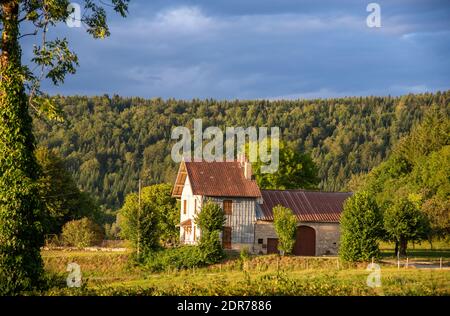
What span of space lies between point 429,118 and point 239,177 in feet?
183

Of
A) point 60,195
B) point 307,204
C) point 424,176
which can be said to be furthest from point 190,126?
point 307,204

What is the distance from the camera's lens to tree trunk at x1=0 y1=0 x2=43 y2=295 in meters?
26.6

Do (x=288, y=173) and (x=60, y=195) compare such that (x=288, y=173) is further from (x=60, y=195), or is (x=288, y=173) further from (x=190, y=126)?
(x=190, y=126)

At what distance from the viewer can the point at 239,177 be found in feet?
180

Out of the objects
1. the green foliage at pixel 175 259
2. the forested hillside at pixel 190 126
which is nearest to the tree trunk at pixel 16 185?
the green foliage at pixel 175 259

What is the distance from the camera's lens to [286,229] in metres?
49.9

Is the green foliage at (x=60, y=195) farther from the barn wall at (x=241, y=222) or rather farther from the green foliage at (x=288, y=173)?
the barn wall at (x=241, y=222)

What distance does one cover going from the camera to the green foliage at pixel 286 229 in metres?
49.9

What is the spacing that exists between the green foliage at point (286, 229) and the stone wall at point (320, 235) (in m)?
2.85

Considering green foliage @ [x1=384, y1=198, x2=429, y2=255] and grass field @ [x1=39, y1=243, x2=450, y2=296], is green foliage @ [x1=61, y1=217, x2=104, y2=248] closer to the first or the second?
grass field @ [x1=39, y1=243, x2=450, y2=296]

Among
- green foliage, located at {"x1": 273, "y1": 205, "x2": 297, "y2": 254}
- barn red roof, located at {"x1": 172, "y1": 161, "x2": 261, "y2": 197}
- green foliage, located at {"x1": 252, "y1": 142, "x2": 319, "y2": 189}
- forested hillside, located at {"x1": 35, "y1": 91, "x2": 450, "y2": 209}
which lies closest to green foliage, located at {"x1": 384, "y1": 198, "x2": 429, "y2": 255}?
green foliage, located at {"x1": 273, "y1": 205, "x2": 297, "y2": 254}

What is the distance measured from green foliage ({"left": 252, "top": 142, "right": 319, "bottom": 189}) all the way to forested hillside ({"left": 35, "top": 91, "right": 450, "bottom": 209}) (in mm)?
62099
